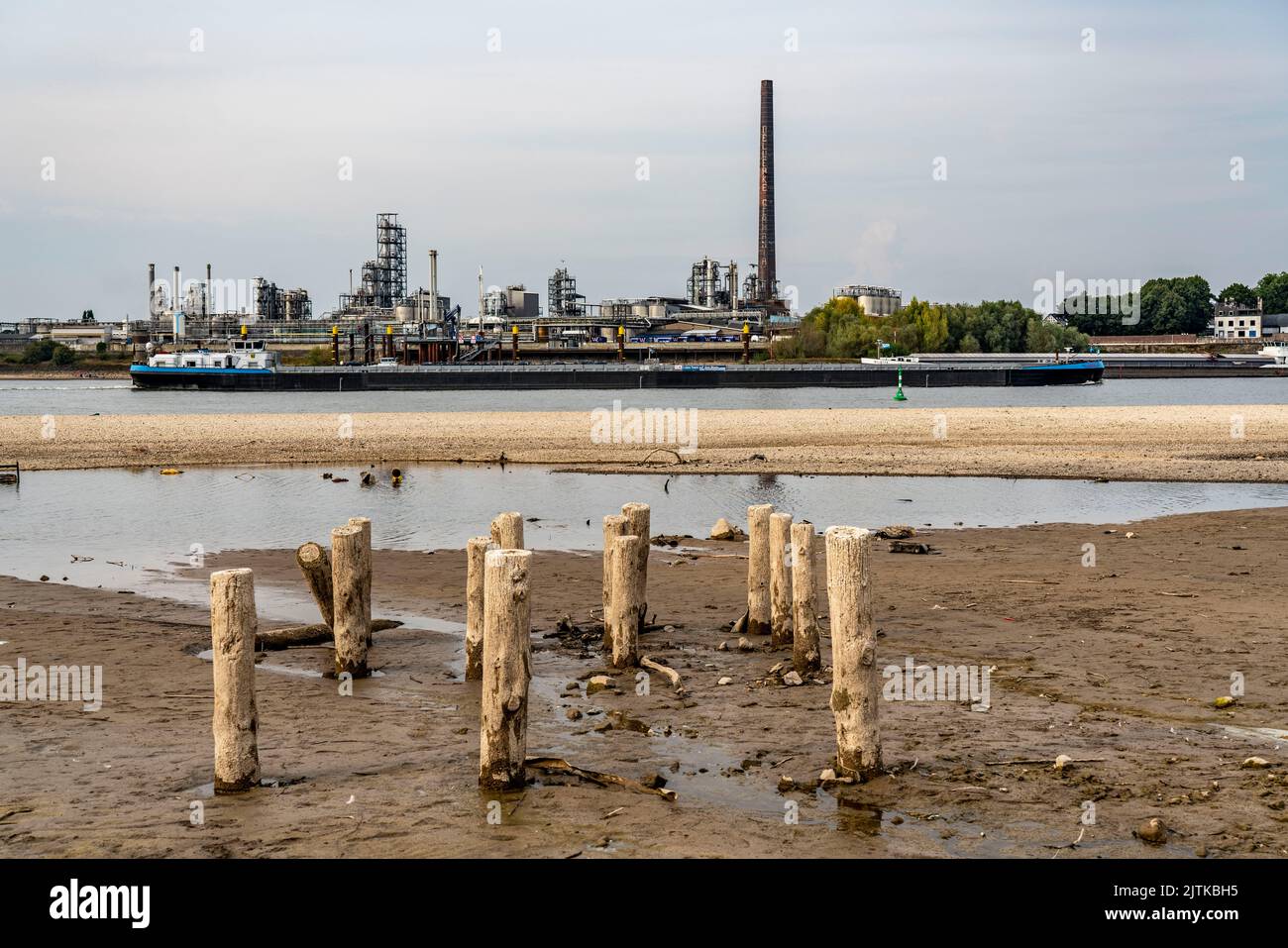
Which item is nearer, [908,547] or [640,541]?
[640,541]

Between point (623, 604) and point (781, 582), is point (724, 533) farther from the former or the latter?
point (623, 604)

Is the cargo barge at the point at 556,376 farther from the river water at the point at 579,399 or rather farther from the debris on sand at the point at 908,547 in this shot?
the debris on sand at the point at 908,547

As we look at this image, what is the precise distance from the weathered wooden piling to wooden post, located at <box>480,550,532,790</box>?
4768 mm

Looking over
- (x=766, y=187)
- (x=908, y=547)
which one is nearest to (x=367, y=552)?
(x=908, y=547)

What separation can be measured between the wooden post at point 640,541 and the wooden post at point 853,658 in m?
3.83

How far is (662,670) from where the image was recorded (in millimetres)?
11500

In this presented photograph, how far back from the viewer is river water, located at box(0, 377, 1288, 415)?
68.8 m

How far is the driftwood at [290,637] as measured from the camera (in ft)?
42.4

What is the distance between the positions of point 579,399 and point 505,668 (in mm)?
74014

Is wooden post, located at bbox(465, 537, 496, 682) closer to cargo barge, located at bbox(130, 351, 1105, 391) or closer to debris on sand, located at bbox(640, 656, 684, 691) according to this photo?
debris on sand, located at bbox(640, 656, 684, 691)

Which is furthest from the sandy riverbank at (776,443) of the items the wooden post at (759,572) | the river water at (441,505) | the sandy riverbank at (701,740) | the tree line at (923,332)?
the tree line at (923,332)

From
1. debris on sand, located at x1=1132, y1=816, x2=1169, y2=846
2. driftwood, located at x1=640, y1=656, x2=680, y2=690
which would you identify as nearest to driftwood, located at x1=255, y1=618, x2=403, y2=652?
driftwood, located at x1=640, y1=656, x2=680, y2=690
